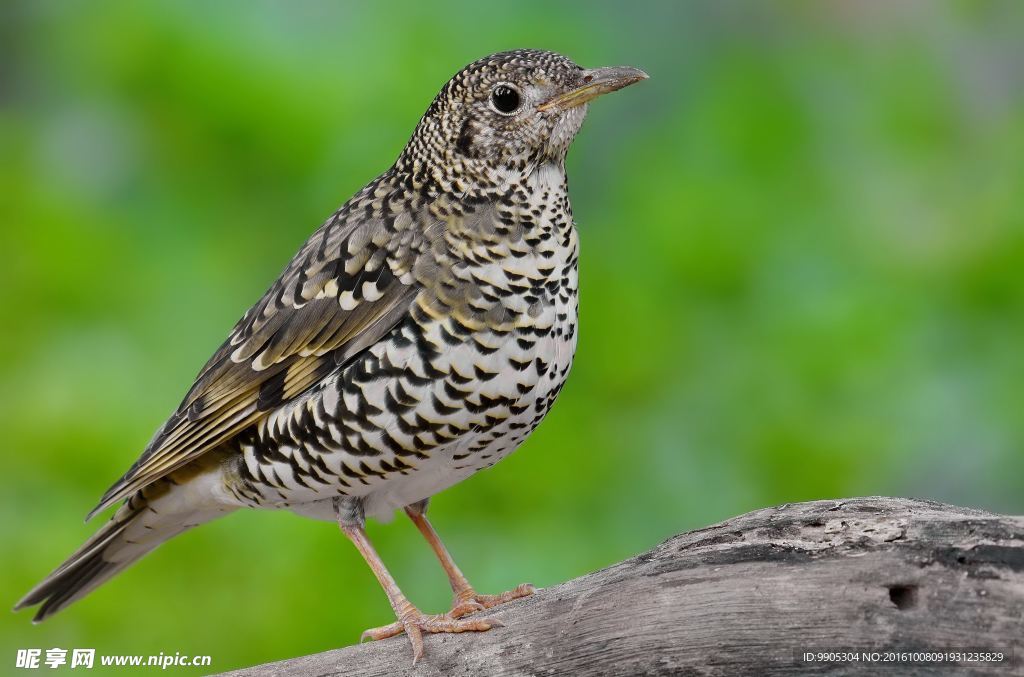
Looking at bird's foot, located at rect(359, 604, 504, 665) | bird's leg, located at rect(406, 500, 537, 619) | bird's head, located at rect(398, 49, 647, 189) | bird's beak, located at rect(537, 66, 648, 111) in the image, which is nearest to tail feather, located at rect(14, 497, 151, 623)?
bird's leg, located at rect(406, 500, 537, 619)

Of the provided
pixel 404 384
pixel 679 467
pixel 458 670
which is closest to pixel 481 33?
pixel 679 467

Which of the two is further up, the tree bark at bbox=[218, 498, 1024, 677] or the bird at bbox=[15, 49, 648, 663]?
the bird at bbox=[15, 49, 648, 663]

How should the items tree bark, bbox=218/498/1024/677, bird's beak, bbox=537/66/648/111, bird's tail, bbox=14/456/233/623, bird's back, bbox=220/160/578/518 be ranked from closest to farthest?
tree bark, bbox=218/498/1024/677
bird's back, bbox=220/160/578/518
bird's beak, bbox=537/66/648/111
bird's tail, bbox=14/456/233/623

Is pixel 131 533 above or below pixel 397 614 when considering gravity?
above

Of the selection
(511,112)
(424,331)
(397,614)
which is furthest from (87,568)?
(511,112)

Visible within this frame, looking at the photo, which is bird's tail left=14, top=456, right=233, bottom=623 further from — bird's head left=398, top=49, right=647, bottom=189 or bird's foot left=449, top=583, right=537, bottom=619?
bird's head left=398, top=49, right=647, bottom=189

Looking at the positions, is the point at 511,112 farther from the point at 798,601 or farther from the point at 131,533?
the point at 131,533
